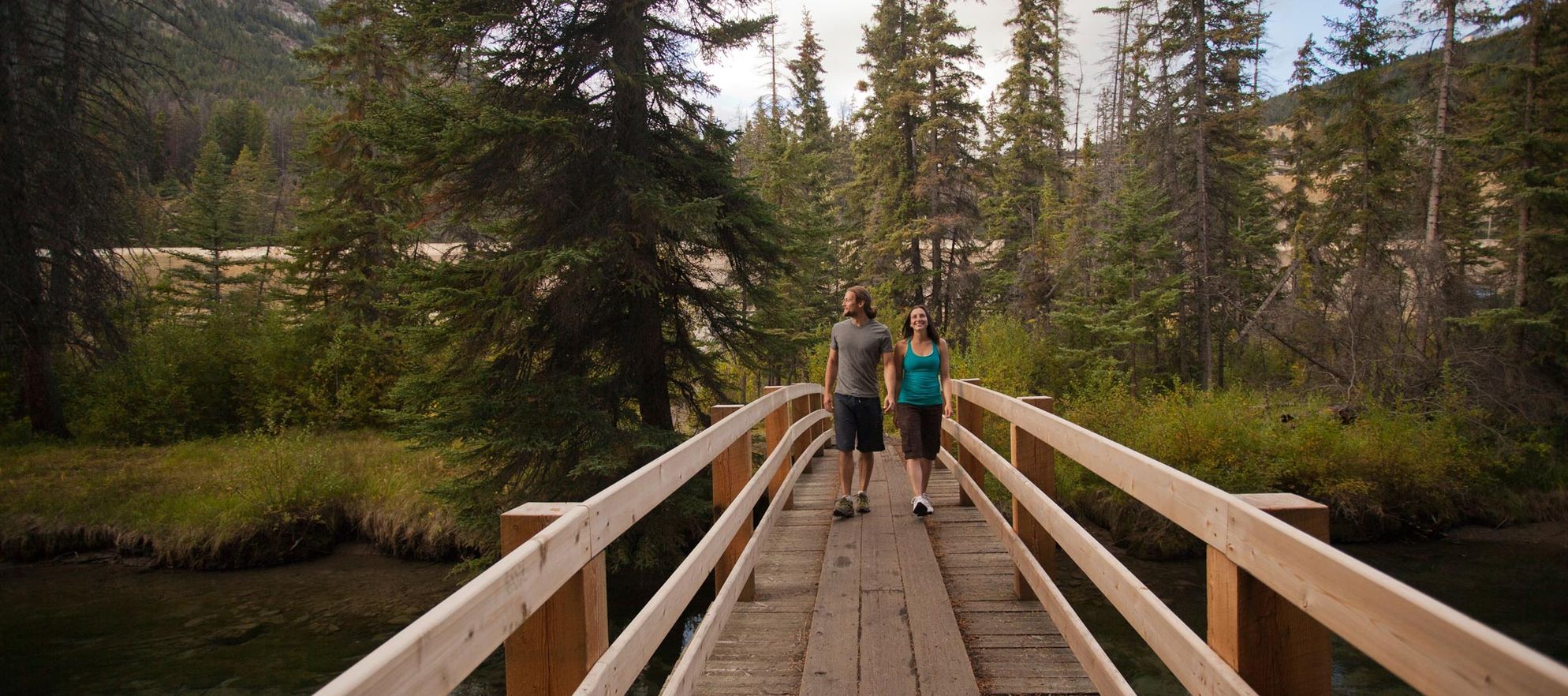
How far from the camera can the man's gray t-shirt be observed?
6016 millimetres

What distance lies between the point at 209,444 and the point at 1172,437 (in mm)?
21632

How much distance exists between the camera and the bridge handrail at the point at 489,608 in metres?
1.07

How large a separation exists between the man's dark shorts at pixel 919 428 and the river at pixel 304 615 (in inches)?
208

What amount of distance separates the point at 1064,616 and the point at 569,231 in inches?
374

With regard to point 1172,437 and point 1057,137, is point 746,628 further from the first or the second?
point 1057,137

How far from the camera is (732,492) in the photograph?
14.0 feet

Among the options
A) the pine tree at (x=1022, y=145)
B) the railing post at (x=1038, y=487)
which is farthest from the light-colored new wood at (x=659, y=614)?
the pine tree at (x=1022, y=145)

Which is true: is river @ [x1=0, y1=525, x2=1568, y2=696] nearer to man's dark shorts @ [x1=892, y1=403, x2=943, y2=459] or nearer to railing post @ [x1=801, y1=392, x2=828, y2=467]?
railing post @ [x1=801, y1=392, x2=828, y2=467]

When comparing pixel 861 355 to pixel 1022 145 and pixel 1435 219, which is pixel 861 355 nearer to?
pixel 1435 219

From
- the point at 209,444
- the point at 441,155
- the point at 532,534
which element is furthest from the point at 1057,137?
the point at 532,534

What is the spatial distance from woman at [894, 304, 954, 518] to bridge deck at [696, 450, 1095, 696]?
437 mm

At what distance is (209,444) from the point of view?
17.6 meters

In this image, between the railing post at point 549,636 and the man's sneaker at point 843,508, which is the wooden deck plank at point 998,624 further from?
Result: the railing post at point 549,636

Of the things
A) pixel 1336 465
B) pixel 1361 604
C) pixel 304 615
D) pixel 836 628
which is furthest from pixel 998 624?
pixel 1336 465
